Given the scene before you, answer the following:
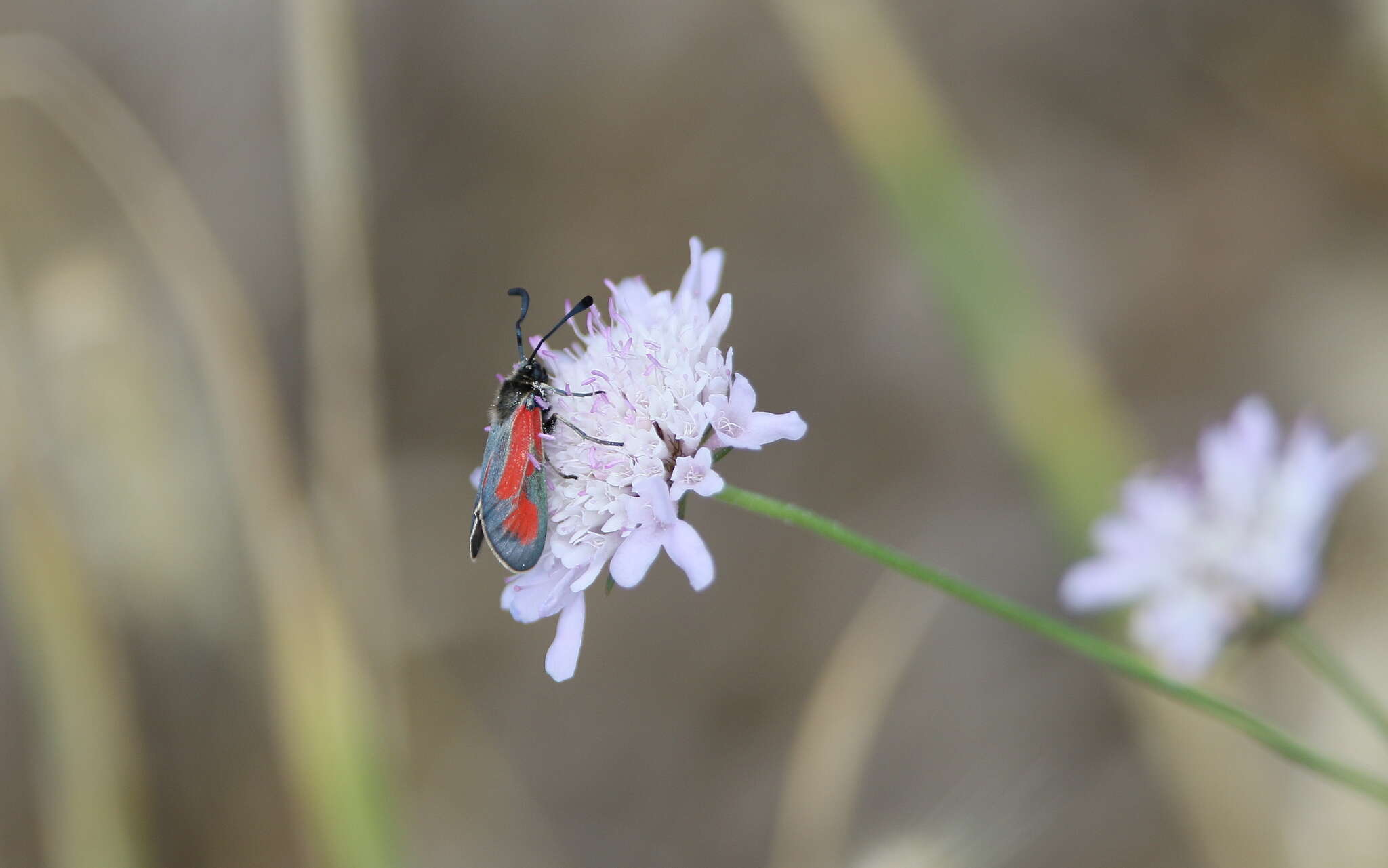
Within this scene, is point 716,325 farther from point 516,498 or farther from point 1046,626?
point 1046,626

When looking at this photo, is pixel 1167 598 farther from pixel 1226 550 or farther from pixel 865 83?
pixel 865 83

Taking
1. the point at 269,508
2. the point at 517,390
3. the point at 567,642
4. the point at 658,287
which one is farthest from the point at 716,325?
the point at 658,287

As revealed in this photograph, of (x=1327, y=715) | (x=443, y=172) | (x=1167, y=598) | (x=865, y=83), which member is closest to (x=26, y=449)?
(x=443, y=172)

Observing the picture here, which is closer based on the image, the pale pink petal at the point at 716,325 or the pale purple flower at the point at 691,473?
the pale purple flower at the point at 691,473

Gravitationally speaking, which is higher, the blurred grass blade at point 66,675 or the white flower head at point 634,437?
the blurred grass blade at point 66,675

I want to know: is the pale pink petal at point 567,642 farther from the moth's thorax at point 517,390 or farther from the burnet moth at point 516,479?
the moth's thorax at point 517,390

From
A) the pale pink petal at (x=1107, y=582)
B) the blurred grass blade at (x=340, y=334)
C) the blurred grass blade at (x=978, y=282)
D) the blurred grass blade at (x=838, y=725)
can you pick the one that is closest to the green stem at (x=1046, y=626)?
the pale pink petal at (x=1107, y=582)

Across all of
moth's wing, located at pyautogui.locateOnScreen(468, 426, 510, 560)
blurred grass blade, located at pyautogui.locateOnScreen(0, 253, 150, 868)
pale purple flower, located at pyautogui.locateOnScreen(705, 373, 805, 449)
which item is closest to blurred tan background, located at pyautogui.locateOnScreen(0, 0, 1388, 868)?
blurred grass blade, located at pyautogui.locateOnScreen(0, 253, 150, 868)
